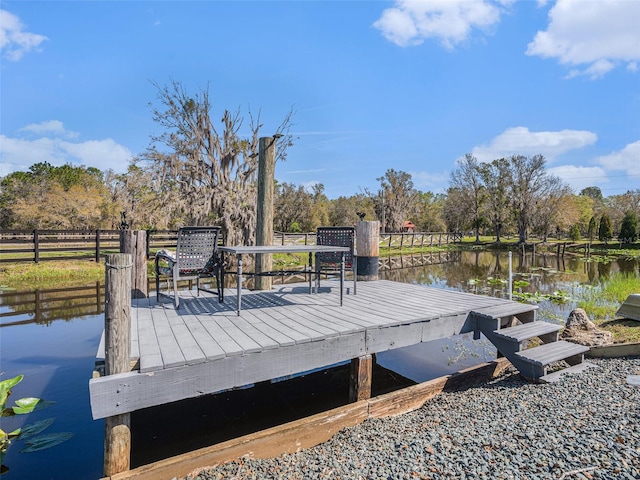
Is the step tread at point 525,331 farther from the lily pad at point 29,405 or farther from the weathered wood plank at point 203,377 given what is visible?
the lily pad at point 29,405

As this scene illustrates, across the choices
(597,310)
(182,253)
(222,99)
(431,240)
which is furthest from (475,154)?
(182,253)

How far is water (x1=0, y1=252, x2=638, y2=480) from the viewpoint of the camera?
327 cm

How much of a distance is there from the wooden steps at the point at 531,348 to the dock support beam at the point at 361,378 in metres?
1.61

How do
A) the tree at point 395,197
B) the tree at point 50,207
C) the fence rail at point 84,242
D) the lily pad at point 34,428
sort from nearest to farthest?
the lily pad at point 34,428 < the fence rail at point 84,242 < the tree at point 50,207 < the tree at point 395,197

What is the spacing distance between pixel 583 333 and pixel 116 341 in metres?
6.01

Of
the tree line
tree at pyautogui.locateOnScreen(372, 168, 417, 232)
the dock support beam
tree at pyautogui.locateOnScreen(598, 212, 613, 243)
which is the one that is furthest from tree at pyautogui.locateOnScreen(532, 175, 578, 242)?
the dock support beam

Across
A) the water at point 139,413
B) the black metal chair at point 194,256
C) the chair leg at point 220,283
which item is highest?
the black metal chair at point 194,256

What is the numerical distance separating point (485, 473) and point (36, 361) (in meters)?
5.75

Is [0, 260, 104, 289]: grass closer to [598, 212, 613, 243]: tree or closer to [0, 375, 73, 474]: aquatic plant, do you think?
[0, 375, 73, 474]: aquatic plant

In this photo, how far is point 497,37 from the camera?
8609 mm

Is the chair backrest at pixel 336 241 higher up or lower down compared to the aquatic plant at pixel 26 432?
higher up

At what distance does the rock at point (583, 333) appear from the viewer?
507cm

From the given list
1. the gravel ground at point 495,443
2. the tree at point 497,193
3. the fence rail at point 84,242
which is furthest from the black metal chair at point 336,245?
the tree at point 497,193

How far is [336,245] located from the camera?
5.52 metres
